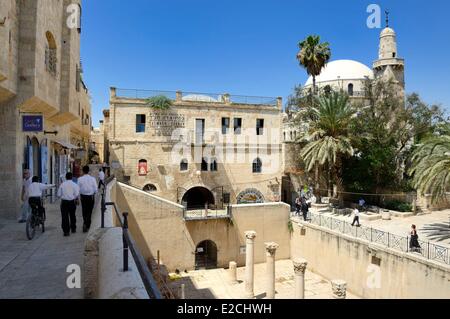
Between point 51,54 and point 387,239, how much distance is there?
17.3 meters

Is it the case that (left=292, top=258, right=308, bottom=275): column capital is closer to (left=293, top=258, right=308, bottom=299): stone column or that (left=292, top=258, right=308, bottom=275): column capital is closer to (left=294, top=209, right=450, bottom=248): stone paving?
(left=293, top=258, right=308, bottom=299): stone column

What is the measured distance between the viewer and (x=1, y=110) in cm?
955

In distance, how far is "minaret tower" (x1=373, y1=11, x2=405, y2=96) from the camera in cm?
3922

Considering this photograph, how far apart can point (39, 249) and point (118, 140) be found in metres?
18.2

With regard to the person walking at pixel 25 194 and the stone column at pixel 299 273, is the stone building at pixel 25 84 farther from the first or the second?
the stone column at pixel 299 273

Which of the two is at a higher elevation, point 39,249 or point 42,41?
point 42,41

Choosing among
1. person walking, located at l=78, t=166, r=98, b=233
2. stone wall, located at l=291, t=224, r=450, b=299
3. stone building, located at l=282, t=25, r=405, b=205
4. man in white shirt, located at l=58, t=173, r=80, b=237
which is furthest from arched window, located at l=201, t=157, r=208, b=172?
man in white shirt, located at l=58, t=173, r=80, b=237

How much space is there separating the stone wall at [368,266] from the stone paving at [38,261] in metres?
13.3

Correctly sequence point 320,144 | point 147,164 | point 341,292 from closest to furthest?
point 341,292 → point 320,144 → point 147,164

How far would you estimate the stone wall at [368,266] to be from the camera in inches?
505

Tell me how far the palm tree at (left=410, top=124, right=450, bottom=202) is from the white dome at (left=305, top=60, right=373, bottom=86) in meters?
33.3
